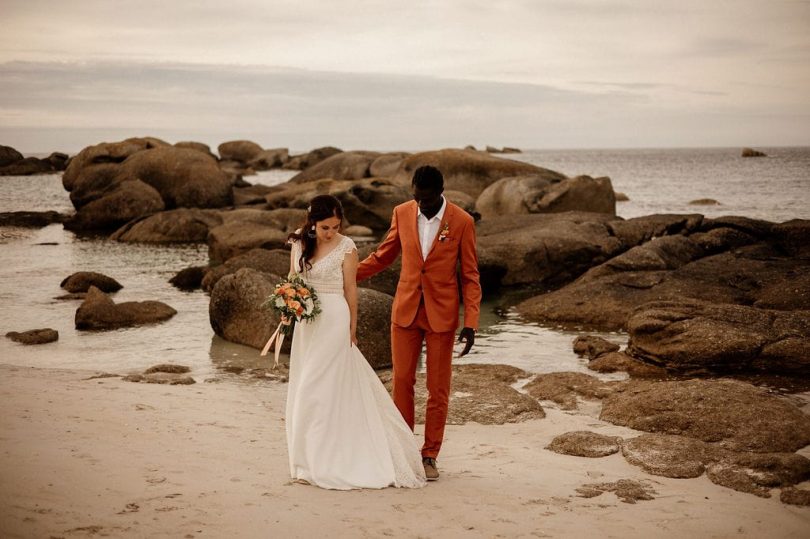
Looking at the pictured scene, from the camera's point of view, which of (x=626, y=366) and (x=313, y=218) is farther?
(x=626, y=366)

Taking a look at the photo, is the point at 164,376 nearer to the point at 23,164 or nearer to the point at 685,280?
the point at 685,280

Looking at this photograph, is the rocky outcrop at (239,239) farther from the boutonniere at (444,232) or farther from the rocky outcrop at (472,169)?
the boutonniere at (444,232)

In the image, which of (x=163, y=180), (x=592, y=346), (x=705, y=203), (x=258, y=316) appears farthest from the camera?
(x=705, y=203)

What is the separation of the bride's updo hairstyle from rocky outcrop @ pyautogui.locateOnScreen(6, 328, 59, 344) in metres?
7.80

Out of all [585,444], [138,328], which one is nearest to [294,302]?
[585,444]

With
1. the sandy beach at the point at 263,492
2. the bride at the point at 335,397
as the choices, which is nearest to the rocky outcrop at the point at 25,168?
the sandy beach at the point at 263,492

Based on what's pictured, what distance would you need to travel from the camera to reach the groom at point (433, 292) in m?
5.98

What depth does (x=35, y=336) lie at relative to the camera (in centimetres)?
1227

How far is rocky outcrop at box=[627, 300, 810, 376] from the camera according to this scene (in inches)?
409

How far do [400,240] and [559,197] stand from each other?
19.4 m

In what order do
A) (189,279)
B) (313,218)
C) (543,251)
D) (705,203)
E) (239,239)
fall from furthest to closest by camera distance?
(705,203), (239,239), (543,251), (189,279), (313,218)

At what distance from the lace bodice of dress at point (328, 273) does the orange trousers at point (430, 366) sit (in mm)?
578

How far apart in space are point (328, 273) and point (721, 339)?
6.58 meters

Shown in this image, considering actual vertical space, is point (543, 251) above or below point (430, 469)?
above
